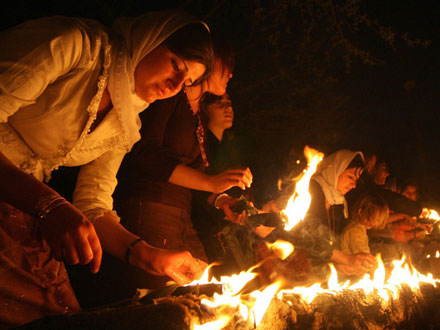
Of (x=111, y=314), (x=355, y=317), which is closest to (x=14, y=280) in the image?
(x=111, y=314)

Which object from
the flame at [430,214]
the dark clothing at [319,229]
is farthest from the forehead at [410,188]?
the dark clothing at [319,229]

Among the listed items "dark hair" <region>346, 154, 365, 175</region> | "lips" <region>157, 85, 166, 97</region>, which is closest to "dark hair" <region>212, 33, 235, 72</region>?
"lips" <region>157, 85, 166, 97</region>

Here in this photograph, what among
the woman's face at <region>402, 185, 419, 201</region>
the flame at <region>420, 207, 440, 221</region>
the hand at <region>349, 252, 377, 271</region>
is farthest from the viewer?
the woman's face at <region>402, 185, 419, 201</region>

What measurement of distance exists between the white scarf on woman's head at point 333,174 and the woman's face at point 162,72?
3.65 meters

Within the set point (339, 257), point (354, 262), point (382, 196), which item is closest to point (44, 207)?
point (339, 257)

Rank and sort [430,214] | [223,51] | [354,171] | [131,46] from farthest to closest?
[430,214]
[354,171]
[223,51]
[131,46]

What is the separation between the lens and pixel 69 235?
5.00 ft

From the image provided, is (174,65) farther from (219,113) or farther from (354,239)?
(354,239)

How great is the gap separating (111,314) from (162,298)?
10.0 inches

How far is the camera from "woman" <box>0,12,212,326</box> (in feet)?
5.30

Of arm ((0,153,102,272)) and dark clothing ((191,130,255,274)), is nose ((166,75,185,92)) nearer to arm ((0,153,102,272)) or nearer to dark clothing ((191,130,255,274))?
arm ((0,153,102,272))

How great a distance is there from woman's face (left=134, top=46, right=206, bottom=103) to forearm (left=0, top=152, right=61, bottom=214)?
3.89 ft

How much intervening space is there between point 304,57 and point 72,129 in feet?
16.1

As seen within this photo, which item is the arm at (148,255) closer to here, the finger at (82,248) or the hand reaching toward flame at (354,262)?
the finger at (82,248)
